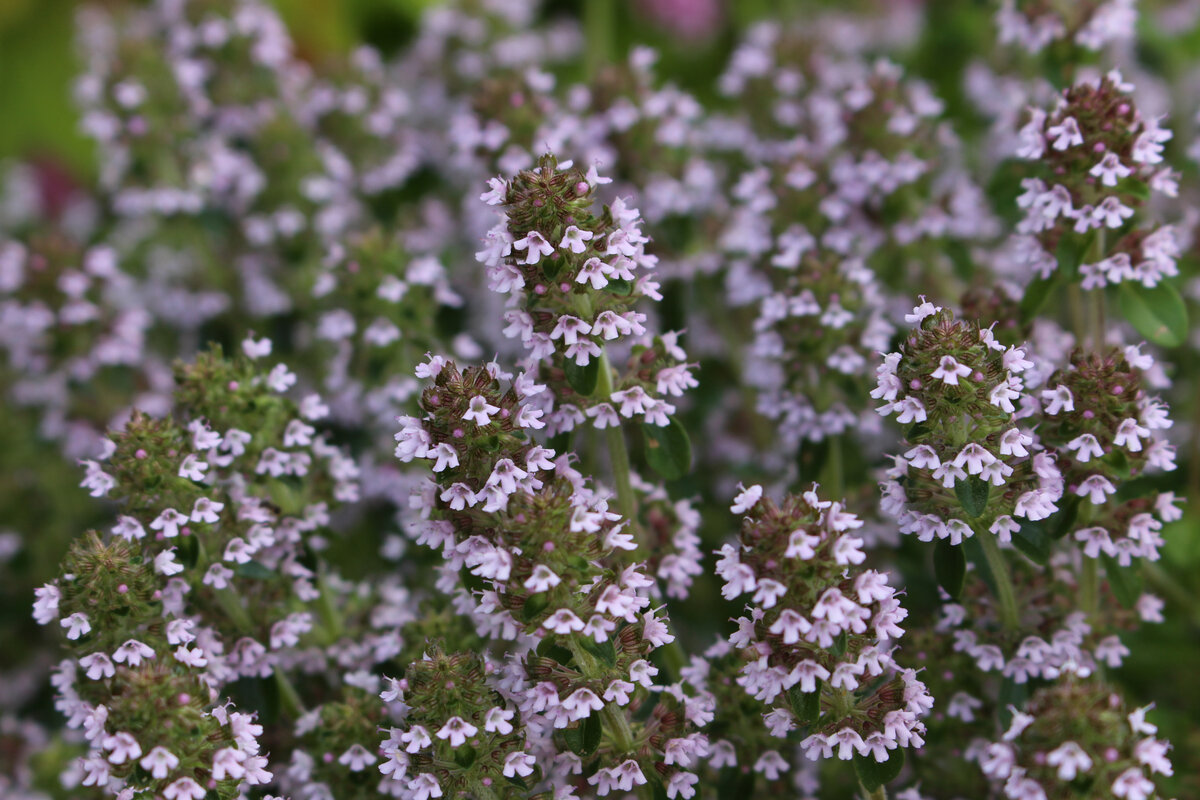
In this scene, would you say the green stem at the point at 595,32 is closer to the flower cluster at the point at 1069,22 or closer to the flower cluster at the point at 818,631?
the flower cluster at the point at 1069,22

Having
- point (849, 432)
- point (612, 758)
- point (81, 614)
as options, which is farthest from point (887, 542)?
point (81, 614)

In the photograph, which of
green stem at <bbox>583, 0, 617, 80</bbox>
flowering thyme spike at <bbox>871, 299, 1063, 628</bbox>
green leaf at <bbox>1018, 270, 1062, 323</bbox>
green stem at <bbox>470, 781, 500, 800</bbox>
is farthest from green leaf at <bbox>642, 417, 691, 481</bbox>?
A: green stem at <bbox>583, 0, 617, 80</bbox>

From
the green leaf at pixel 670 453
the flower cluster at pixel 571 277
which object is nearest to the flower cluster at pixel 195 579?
the flower cluster at pixel 571 277

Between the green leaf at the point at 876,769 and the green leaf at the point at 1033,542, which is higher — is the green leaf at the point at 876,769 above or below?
below

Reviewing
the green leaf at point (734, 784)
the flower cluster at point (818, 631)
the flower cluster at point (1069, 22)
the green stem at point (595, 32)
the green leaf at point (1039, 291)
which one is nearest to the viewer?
the flower cluster at point (818, 631)

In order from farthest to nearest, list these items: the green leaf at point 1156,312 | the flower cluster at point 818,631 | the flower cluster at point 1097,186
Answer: the green leaf at point 1156,312 < the flower cluster at point 1097,186 < the flower cluster at point 818,631

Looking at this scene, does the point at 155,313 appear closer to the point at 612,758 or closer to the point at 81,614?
the point at 81,614
